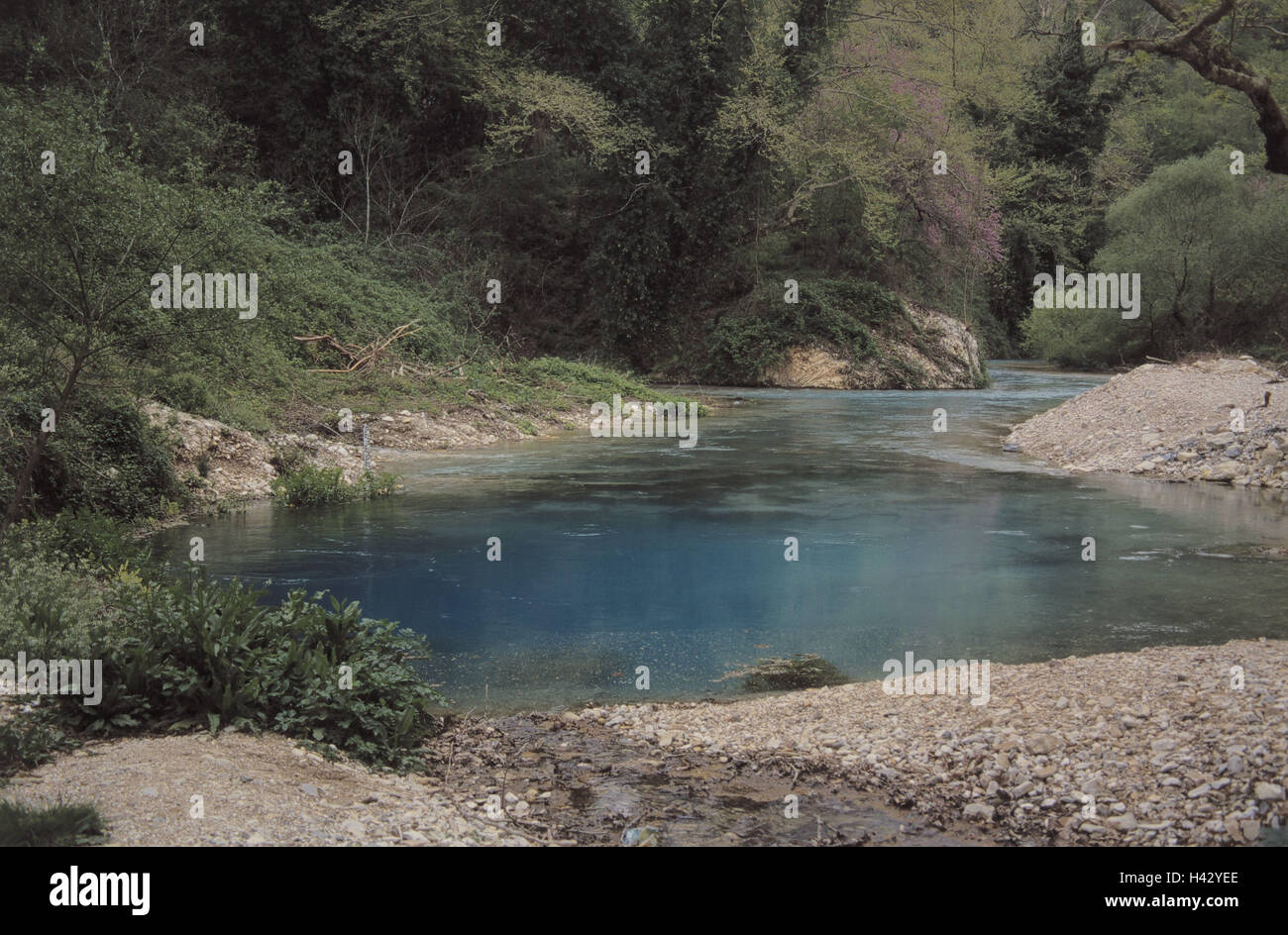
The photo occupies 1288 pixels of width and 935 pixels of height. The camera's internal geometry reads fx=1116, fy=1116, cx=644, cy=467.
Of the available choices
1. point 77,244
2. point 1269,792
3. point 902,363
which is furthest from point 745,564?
point 902,363

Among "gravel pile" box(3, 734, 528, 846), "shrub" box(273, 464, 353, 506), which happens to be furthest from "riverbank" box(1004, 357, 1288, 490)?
"gravel pile" box(3, 734, 528, 846)

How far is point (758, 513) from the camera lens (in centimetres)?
1399

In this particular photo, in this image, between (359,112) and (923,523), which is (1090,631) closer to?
(923,523)

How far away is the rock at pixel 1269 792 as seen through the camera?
510 centimetres

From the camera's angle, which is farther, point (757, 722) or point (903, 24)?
point (903, 24)

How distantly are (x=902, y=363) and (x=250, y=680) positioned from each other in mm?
27961

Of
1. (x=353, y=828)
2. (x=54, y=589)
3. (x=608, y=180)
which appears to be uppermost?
(x=608, y=180)

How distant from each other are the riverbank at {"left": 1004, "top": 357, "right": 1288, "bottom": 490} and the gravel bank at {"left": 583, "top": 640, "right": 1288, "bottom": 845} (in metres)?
10.2

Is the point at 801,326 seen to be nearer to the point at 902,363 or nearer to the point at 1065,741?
the point at 902,363

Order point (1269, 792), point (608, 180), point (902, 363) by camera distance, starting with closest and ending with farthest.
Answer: point (1269, 792)
point (902, 363)
point (608, 180)

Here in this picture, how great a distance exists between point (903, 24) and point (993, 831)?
30191mm

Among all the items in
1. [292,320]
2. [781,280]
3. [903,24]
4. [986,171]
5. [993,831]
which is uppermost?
[903,24]

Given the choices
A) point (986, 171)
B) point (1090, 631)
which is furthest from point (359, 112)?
point (1090, 631)

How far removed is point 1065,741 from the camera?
5941 millimetres
